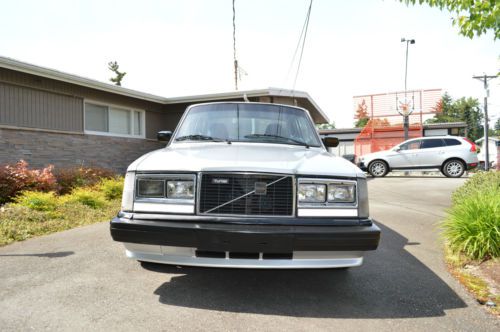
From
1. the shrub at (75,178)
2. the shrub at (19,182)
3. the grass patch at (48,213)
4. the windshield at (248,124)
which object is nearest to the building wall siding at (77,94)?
the shrub at (75,178)

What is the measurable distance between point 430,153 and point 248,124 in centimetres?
1216

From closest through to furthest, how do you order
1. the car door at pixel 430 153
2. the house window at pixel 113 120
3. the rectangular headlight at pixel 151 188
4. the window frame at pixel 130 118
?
the rectangular headlight at pixel 151 188, the window frame at pixel 130 118, the house window at pixel 113 120, the car door at pixel 430 153

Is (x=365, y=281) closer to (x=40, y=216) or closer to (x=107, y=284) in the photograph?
(x=107, y=284)

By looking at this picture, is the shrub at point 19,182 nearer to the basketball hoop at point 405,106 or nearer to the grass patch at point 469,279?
the grass patch at point 469,279

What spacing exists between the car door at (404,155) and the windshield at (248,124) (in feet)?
37.3

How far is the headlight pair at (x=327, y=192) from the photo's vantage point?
2645 millimetres

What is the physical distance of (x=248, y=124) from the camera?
4.01 meters

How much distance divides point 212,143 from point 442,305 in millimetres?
2559

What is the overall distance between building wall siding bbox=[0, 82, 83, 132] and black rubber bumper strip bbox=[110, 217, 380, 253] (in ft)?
27.3

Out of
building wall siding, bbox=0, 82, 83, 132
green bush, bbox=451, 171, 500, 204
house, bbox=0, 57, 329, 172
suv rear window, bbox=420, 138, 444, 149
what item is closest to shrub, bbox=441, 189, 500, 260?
green bush, bbox=451, 171, 500, 204

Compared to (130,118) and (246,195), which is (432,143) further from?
(246,195)

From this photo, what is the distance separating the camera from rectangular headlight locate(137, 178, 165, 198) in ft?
8.90

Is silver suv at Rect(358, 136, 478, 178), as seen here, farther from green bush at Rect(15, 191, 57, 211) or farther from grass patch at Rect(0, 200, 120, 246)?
green bush at Rect(15, 191, 57, 211)

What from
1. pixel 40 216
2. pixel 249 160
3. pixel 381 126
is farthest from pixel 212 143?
pixel 381 126
